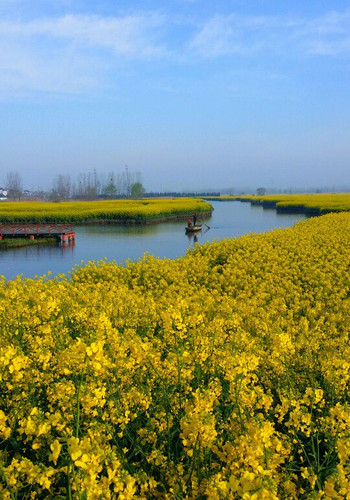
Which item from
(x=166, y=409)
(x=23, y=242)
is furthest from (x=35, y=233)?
(x=166, y=409)

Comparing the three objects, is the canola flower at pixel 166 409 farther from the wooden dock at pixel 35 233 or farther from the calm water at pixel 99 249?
the wooden dock at pixel 35 233

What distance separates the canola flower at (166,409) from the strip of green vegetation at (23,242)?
27.5 meters

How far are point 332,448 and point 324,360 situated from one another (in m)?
1.50

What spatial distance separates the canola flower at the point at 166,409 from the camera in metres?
2.50

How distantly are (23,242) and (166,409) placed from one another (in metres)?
32.0

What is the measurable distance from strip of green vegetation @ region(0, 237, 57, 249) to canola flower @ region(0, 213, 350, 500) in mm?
27503

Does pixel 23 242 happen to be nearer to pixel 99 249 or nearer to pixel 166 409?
pixel 99 249

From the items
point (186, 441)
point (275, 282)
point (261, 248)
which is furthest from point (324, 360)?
point (261, 248)

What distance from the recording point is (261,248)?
45.7ft

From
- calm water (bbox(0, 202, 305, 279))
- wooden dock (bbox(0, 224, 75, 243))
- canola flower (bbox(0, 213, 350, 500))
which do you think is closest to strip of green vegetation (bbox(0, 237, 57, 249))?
wooden dock (bbox(0, 224, 75, 243))

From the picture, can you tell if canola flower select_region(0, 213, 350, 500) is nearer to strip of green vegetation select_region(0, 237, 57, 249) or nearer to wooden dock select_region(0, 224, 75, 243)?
strip of green vegetation select_region(0, 237, 57, 249)

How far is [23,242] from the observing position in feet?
→ 109

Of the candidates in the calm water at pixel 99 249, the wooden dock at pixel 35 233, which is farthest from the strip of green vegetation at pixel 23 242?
the calm water at pixel 99 249

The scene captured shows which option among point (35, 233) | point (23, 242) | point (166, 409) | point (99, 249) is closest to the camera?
point (166, 409)
